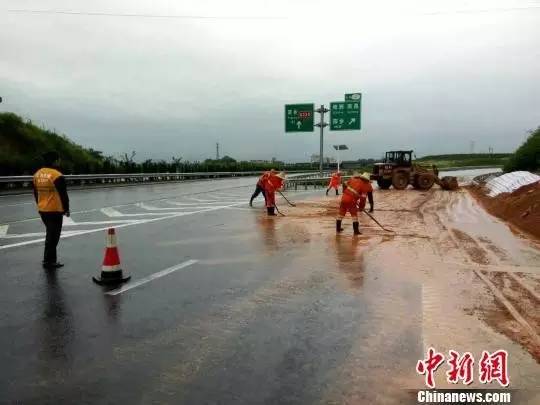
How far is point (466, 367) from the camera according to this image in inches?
139

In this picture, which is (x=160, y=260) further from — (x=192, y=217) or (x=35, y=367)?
(x=192, y=217)

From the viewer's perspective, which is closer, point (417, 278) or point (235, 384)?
point (235, 384)

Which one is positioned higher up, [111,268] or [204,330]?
[111,268]

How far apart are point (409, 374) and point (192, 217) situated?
34.5ft

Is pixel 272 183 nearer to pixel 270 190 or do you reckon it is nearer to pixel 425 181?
pixel 270 190

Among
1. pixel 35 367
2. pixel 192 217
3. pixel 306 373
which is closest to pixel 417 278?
pixel 306 373

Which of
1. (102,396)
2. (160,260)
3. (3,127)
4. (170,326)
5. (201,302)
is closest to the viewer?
(102,396)

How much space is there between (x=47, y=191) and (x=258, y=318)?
4.33m

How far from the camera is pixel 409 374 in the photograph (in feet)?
11.3

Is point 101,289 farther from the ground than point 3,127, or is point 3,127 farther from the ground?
point 3,127

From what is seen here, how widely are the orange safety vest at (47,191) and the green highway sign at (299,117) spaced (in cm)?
2611

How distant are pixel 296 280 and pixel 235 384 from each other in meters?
3.02

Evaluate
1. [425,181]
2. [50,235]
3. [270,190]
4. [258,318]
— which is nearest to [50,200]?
[50,235]

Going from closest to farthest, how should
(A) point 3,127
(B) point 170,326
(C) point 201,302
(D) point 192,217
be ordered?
(B) point 170,326
(C) point 201,302
(D) point 192,217
(A) point 3,127
